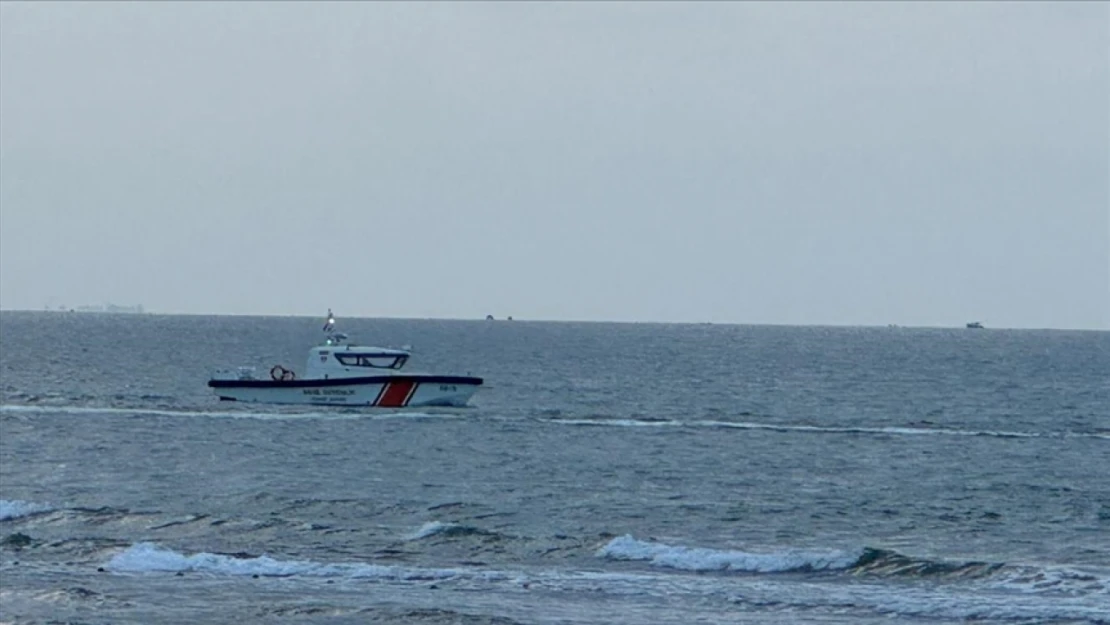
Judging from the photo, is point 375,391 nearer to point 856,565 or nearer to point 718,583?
point 856,565

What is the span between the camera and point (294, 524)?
3250 centimetres

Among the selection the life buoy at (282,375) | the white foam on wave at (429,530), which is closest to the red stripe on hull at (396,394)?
the life buoy at (282,375)

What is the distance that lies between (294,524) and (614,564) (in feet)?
23.8

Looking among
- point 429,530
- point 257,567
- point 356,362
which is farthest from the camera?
point 356,362

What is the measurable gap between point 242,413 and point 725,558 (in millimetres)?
39262

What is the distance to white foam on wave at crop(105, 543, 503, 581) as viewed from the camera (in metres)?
26.6

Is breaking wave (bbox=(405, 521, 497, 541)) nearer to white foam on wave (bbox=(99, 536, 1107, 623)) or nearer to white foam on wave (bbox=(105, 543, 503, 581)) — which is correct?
white foam on wave (bbox=(99, 536, 1107, 623))

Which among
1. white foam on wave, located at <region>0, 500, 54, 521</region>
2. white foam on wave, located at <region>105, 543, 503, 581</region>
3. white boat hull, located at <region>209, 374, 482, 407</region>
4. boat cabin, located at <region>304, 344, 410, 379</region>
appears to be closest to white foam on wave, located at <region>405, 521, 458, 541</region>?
white foam on wave, located at <region>105, 543, 503, 581</region>

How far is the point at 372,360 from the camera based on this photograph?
219 feet

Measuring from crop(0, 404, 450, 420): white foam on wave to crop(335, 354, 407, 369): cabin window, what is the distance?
1.81 meters

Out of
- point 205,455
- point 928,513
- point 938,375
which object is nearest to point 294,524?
point 928,513

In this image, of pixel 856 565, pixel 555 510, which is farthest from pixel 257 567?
pixel 555 510

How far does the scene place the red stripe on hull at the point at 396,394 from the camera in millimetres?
65250

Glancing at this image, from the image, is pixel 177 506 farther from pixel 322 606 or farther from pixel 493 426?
pixel 493 426
